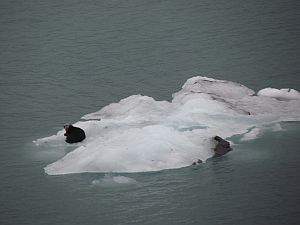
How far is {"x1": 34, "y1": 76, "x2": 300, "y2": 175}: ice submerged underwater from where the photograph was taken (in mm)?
36094

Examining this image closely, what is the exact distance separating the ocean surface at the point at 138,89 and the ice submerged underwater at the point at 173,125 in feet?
1.26

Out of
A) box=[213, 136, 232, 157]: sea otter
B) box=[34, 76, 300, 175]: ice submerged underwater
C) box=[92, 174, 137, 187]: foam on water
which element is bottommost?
box=[92, 174, 137, 187]: foam on water

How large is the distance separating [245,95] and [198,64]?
815 centimetres

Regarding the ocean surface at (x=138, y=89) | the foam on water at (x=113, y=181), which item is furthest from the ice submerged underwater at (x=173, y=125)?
the foam on water at (x=113, y=181)

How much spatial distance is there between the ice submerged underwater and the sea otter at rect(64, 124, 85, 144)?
360 mm

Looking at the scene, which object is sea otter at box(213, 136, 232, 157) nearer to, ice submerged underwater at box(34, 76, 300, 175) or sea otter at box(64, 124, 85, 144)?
ice submerged underwater at box(34, 76, 300, 175)

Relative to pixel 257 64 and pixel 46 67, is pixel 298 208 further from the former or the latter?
pixel 46 67

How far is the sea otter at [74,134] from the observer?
39.2 meters

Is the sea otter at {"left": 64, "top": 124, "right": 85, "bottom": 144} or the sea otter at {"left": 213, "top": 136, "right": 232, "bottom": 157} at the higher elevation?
the sea otter at {"left": 64, "top": 124, "right": 85, "bottom": 144}

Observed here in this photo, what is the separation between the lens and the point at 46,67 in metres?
54.7

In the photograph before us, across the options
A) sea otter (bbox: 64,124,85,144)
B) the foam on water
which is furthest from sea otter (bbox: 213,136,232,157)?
sea otter (bbox: 64,124,85,144)

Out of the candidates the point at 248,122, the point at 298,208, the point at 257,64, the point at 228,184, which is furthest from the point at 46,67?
the point at 298,208

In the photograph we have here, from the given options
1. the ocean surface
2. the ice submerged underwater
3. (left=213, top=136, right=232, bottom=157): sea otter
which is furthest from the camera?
(left=213, top=136, right=232, bottom=157): sea otter

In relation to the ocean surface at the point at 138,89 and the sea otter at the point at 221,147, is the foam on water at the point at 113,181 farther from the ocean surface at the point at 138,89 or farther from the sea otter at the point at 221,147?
the sea otter at the point at 221,147
